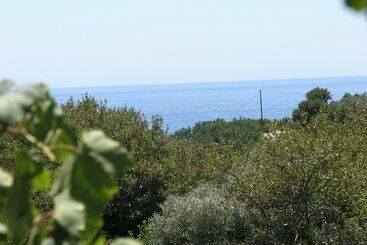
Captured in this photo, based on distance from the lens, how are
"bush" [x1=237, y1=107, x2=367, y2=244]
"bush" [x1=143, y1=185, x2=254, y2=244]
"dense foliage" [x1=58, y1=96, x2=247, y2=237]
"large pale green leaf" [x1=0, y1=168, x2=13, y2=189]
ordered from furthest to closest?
"dense foliage" [x1=58, y1=96, x2=247, y2=237], "bush" [x1=143, y1=185, x2=254, y2=244], "bush" [x1=237, y1=107, x2=367, y2=244], "large pale green leaf" [x1=0, y1=168, x2=13, y2=189]

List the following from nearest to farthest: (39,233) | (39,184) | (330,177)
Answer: (39,233)
(39,184)
(330,177)

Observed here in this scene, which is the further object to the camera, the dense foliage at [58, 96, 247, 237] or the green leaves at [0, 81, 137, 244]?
the dense foliage at [58, 96, 247, 237]

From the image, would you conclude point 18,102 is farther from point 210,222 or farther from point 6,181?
point 210,222

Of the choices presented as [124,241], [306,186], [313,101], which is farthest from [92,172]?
[313,101]

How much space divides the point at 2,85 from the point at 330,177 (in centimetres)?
1467

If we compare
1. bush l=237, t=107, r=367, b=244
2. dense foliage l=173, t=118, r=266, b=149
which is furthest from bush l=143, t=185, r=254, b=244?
dense foliage l=173, t=118, r=266, b=149

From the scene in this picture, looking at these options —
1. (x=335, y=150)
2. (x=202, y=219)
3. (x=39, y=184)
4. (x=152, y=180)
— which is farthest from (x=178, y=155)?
(x=39, y=184)

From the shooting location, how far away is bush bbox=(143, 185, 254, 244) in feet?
52.7

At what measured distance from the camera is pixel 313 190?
15289 mm

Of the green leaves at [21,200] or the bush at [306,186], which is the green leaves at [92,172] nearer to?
the green leaves at [21,200]

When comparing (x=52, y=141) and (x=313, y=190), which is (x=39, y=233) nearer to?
(x=52, y=141)

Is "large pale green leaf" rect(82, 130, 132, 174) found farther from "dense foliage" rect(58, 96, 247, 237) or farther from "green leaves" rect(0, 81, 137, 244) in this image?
"dense foliage" rect(58, 96, 247, 237)

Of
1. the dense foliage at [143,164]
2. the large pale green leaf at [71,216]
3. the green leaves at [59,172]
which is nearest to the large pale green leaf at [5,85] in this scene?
the green leaves at [59,172]

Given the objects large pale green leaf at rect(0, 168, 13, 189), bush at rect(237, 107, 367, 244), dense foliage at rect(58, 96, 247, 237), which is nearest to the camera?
large pale green leaf at rect(0, 168, 13, 189)
